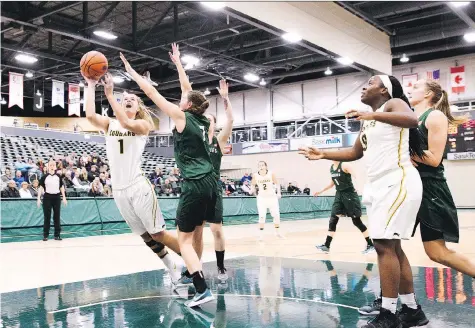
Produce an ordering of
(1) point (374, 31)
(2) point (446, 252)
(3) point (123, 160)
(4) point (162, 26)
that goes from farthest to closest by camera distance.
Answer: (4) point (162, 26) → (1) point (374, 31) → (3) point (123, 160) → (2) point (446, 252)

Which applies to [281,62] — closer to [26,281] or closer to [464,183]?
[464,183]

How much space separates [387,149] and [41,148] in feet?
82.5

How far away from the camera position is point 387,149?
11.4ft

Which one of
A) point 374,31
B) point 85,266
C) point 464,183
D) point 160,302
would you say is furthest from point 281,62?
point 160,302

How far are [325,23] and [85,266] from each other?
1420 cm

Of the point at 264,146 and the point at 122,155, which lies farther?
the point at 264,146

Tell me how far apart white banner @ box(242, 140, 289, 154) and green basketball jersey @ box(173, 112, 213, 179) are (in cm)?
2588

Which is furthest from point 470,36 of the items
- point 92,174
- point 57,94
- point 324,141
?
point 57,94

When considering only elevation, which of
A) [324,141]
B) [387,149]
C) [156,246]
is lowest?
[156,246]

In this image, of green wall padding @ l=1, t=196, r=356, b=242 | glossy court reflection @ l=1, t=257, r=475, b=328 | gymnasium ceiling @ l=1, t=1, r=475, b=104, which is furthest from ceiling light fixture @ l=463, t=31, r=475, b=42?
glossy court reflection @ l=1, t=257, r=475, b=328

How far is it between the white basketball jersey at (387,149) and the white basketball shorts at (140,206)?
2448mm

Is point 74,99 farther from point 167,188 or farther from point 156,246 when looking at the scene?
point 156,246

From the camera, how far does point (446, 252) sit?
3.83 metres

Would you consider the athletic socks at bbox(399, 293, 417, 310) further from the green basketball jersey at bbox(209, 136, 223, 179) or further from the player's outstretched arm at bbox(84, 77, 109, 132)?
the player's outstretched arm at bbox(84, 77, 109, 132)
